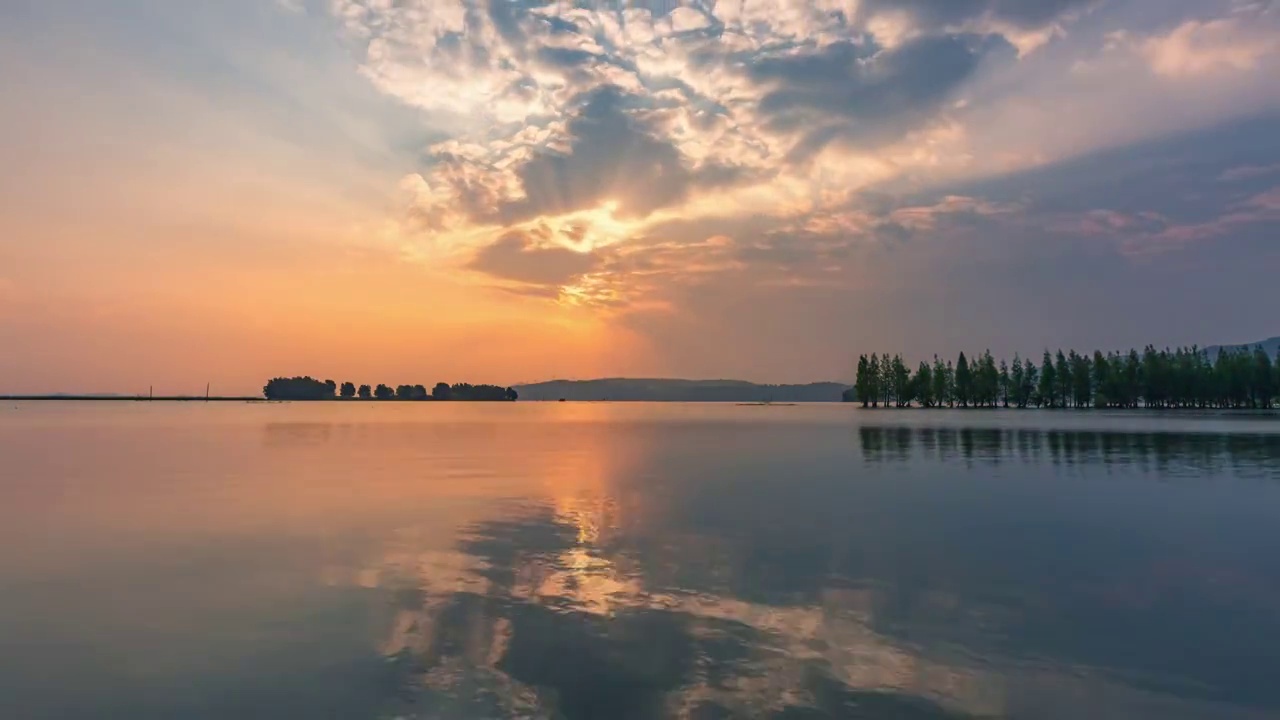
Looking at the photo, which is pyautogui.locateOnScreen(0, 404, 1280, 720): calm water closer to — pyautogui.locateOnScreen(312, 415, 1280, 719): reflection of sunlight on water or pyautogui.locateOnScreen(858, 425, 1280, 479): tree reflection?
pyautogui.locateOnScreen(312, 415, 1280, 719): reflection of sunlight on water

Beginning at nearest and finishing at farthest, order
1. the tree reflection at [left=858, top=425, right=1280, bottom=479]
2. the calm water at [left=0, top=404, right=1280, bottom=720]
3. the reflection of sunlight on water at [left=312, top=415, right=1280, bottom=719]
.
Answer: the reflection of sunlight on water at [left=312, top=415, right=1280, bottom=719], the calm water at [left=0, top=404, right=1280, bottom=720], the tree reflection at [left=858, top=425, right=1280, bottom=479]

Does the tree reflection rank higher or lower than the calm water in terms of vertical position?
higher

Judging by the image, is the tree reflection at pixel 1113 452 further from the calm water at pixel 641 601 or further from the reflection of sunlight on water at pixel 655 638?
the reflection of sunlight on water at pixel 655 638

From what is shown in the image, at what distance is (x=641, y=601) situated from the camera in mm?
17922

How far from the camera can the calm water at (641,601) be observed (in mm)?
12391

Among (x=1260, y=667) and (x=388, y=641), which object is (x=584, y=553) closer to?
(x=388, y=641)

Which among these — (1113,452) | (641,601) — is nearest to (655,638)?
(641,601)

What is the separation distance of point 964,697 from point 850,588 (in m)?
7.14

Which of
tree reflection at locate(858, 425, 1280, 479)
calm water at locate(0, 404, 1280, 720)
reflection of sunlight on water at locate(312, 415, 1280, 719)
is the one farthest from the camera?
tree reflection at locate(858, 425, 1280, 479)

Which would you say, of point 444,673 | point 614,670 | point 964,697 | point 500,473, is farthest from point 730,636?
point 500,473

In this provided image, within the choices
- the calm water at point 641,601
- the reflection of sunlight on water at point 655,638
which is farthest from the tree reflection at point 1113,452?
the reflection of sunlight on water at point 655,638

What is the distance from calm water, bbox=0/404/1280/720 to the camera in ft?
40.7

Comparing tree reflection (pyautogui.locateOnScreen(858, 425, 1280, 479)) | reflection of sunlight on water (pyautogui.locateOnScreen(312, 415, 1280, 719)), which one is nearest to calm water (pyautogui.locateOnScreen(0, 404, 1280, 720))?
reflection of sunlight on water (pyautogui.locateOnScreen(312, 415, 1280, 719))

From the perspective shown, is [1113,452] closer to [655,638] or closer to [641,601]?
[641,601]
